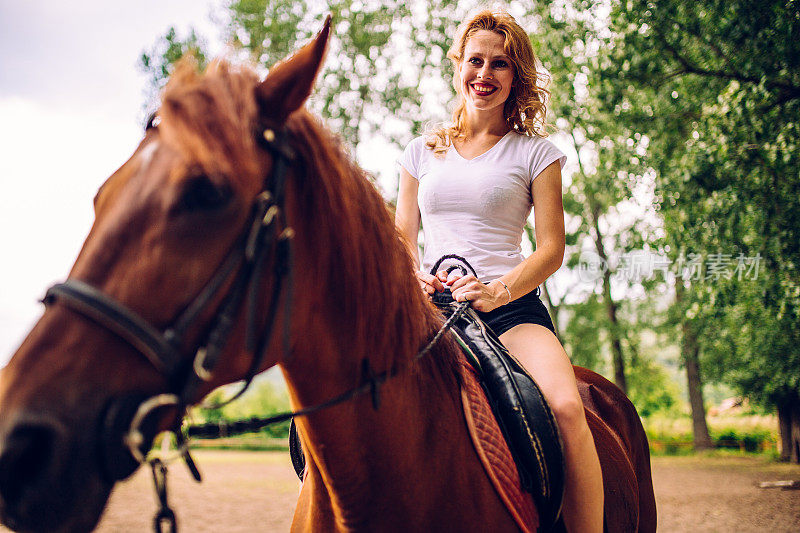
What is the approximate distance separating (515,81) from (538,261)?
3.30 feet

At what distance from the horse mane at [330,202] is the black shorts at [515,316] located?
788mm

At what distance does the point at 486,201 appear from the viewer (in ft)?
8.57

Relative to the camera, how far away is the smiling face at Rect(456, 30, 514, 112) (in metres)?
2.81

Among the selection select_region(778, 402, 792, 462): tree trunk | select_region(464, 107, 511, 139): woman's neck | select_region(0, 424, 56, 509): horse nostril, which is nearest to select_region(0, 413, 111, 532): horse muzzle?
select_region(0, 424, 56, 509): horse nostril

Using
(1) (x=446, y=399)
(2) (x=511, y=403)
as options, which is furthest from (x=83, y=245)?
(2) (x=511, y=403)

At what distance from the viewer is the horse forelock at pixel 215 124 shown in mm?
1300

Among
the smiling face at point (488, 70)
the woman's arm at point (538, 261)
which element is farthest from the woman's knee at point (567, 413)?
the smiling face at point (488, 70)

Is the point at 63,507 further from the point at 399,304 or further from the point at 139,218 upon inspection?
the point at 399,304

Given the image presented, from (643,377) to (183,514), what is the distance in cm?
2327

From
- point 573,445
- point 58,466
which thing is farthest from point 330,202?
point 573,445

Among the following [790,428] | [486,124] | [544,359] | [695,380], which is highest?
[486,124]

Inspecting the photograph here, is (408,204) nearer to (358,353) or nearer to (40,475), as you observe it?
(358,353)

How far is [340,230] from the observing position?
158 cm

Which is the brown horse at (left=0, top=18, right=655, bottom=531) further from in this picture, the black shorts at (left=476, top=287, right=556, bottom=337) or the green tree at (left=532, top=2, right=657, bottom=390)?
the green tree at (left=532, top=2, right=657, bottom=390)
